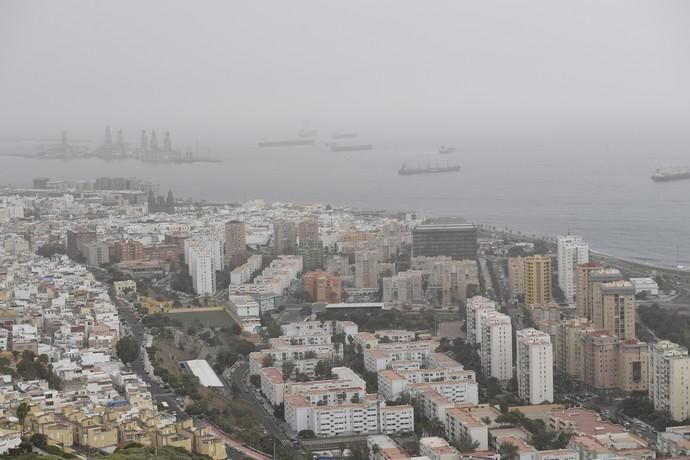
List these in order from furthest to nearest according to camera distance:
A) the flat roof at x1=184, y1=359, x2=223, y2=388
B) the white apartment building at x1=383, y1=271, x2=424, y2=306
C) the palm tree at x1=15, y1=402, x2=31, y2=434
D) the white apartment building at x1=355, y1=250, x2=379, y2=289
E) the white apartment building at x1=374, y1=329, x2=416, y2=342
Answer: the white apartment building at x1=355, y1=250, x2=379, y2=289 → the white apartment building at x1=383, y1=271, x2=424, y2=306 → the white apartment building at x1=374, y1=329, x2=416, y2=342 → the flat roof at x1=184, y1=359, x2=223, y2=388 → the palm tree at x1=15, y1=402, x2=31, y2=434

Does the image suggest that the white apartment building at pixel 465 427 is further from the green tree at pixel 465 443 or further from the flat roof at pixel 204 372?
the flat roof at pixel 204 372

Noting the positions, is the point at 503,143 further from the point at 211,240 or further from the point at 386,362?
the point at 386,362

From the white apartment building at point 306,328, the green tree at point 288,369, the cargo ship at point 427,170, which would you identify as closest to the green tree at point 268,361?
the green tree at point 288,369

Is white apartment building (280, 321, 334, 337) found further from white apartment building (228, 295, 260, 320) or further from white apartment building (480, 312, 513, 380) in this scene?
white apartment building (480, 312, 513, 380)

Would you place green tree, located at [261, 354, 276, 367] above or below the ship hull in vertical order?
below

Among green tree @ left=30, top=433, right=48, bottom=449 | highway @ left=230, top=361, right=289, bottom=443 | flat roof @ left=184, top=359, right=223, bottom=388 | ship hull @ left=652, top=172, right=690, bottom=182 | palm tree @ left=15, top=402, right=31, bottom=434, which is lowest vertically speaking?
highway @ left=230, top=361, right=289, bottom=443

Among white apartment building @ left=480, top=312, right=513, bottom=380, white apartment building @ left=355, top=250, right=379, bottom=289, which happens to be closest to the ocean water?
white apartment building @ left=355, top=250, right=379, bottom=289
